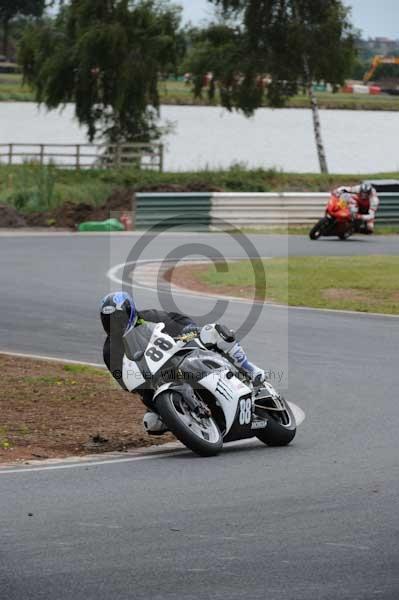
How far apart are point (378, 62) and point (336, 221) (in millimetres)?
29833

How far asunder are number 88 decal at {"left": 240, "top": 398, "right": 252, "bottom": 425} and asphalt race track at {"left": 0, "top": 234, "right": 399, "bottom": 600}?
0.27m

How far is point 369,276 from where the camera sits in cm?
2364

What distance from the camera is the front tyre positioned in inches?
390

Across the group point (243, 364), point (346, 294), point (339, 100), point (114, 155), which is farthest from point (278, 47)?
point (339, 100)

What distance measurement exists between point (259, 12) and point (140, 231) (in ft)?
52.8

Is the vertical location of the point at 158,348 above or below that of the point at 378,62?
below

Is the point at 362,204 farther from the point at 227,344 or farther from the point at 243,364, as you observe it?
the point at 227,344

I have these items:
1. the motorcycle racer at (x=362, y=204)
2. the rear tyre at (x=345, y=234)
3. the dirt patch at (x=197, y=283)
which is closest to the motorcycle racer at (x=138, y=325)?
the dirt patch at (x=197, y=283)

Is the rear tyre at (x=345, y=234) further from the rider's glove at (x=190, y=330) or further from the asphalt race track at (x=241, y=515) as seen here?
the rider's glove at (x=190, y=330)

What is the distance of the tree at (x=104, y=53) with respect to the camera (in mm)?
44906

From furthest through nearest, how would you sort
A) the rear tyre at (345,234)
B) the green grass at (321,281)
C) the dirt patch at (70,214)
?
the dirt patch at (70,214)
the rear tyre at (345,234)
the green grass at (321,281)

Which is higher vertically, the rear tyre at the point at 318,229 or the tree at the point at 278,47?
the tree at the point at 278,47

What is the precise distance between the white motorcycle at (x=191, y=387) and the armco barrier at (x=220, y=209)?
2320 centimetres

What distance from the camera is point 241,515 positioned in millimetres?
7996
